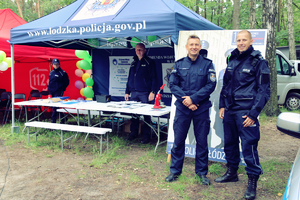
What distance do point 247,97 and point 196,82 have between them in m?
0.66

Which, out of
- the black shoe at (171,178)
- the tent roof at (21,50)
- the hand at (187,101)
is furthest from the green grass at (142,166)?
the tent roof at (21,50)

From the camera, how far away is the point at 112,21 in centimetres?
452

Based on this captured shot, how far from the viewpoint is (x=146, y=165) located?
407 centimetres

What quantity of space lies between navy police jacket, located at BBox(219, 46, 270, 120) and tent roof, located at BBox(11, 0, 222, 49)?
131cm

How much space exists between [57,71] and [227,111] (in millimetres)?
5083

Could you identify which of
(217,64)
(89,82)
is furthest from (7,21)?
(217,64)

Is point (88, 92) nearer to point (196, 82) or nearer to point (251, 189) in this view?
point (196, 82)

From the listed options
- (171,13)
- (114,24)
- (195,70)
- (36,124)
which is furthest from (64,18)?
(195,70)

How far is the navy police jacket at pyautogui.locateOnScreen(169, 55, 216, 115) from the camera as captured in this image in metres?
3.19

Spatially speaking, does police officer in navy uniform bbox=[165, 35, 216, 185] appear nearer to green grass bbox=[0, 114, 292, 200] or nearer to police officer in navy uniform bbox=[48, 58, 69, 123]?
green grass bbox=[0, 114, 292, 200]

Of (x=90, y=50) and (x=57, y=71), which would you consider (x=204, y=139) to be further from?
(x=90, y=50)

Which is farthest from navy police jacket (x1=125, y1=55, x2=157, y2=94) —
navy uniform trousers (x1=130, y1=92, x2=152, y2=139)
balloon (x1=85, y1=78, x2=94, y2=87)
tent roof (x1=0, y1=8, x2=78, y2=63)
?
tent roof (x1=0, y1=8, x2=78, y2=63)

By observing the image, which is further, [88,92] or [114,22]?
[88,92]

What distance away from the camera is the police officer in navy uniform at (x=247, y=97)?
2795mm
